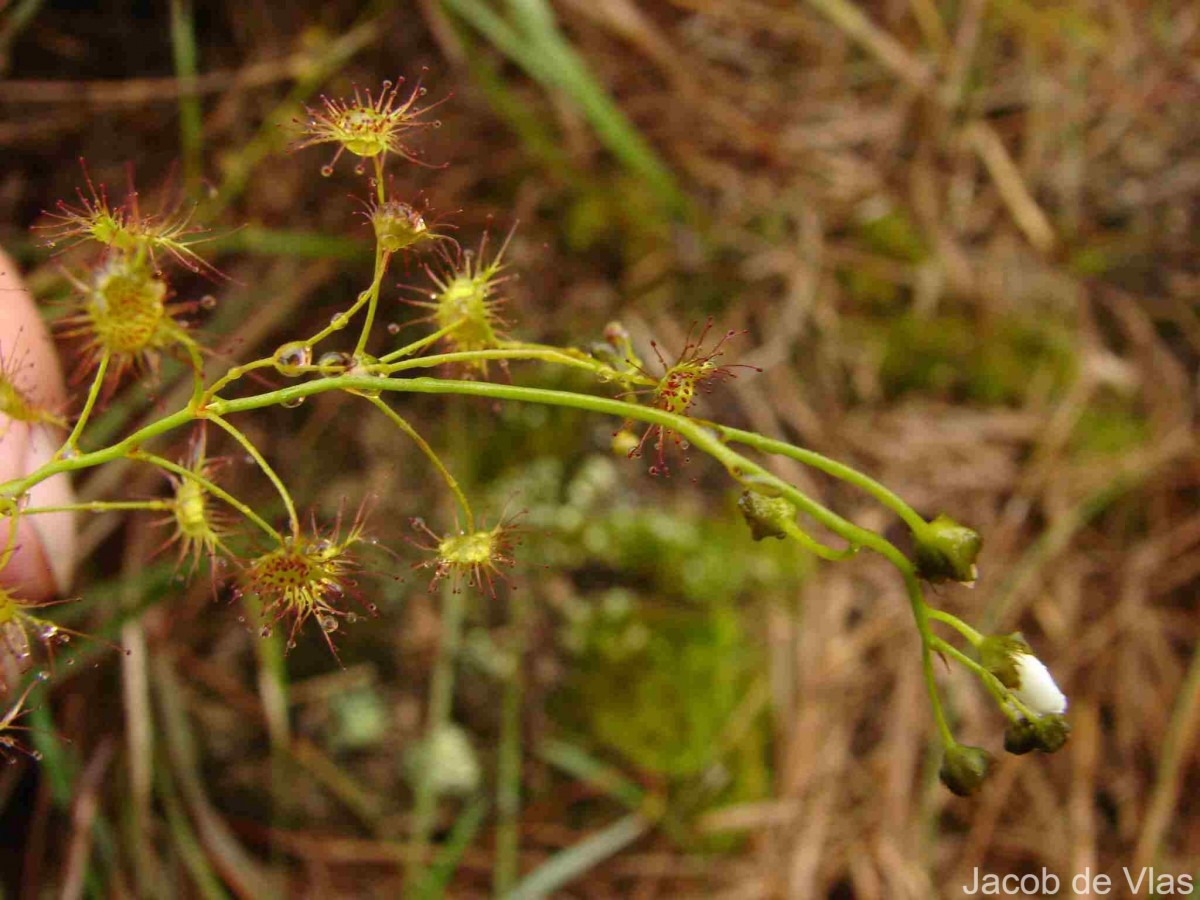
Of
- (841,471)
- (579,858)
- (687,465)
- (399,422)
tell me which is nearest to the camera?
(841,471)

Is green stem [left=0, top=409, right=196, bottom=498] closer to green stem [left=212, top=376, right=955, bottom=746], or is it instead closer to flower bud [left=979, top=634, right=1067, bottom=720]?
green stem [left=212, top=376, right=955, bottom=746]

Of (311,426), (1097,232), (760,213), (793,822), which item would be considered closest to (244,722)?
(311,426)

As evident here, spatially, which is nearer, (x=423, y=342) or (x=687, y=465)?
(x=423, y=342)

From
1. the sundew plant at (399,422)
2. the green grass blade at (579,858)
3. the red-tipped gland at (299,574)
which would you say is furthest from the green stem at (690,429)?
the green grass blade at (579,858)

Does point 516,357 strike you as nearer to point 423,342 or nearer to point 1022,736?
point 423,342

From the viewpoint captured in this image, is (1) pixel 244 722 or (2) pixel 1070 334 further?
(2) pixel 1070 334

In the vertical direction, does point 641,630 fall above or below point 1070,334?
below

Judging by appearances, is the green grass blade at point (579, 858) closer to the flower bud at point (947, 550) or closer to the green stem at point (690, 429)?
the green stem at point (690, 429)

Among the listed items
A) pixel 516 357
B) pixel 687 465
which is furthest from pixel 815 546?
pixel 687 465

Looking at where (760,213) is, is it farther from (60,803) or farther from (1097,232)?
(60,803)
